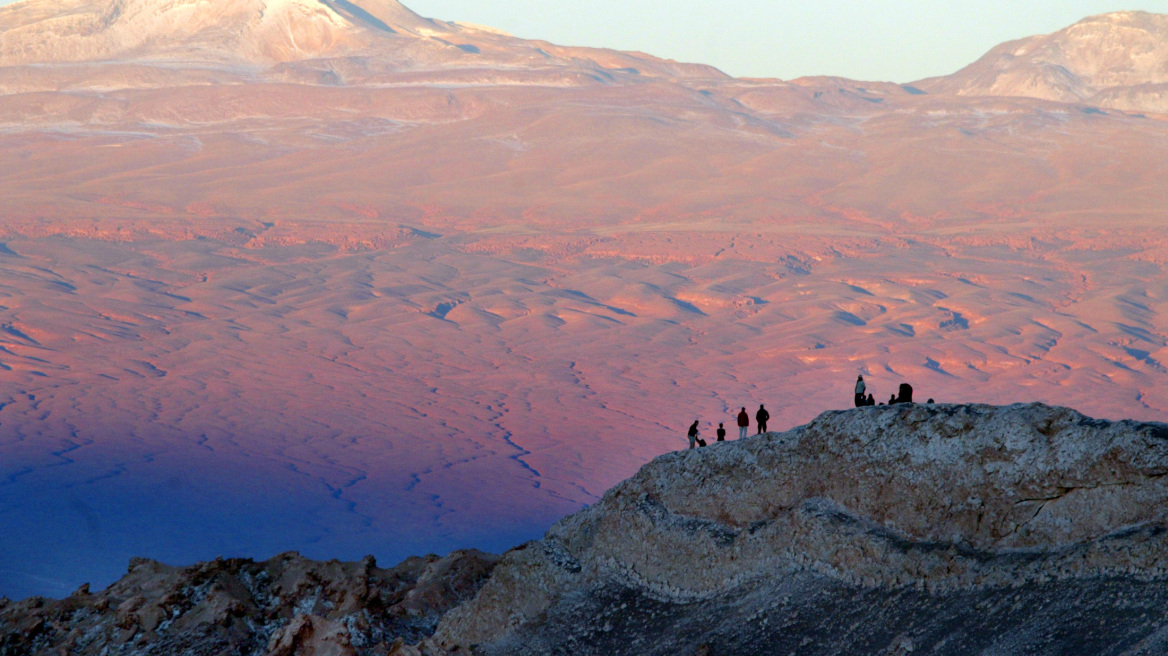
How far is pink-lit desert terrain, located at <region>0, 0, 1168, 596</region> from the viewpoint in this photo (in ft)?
194

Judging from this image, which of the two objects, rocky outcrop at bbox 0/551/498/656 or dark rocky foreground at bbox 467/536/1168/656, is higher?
dark rocky foreground at bbox 467/536/1168/656

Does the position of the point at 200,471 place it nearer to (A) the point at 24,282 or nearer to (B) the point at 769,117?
(A) the point at 24,282

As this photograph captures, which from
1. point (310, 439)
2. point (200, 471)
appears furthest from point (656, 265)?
point (200, 471)

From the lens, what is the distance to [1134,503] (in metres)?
9.61

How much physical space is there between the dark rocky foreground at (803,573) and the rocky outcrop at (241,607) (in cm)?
3

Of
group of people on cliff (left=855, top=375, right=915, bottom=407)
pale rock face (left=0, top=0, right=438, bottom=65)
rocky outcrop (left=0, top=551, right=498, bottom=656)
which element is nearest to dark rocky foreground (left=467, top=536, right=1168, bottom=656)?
rocky outcrop (left=0, top=551, right=498, bottom=656)

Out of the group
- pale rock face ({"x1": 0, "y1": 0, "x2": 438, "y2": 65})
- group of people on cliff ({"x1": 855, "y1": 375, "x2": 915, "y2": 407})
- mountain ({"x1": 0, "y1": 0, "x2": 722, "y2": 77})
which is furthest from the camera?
pale rock face ({"x1": 0, "y1": 0, "x2": 438, "y2": 65})

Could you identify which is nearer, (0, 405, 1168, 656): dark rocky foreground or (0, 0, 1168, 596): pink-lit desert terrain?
(0, 405, 1168, 656): dark rocky foreground

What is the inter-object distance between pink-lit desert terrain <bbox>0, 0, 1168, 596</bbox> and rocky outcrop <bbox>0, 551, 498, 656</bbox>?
3715cm

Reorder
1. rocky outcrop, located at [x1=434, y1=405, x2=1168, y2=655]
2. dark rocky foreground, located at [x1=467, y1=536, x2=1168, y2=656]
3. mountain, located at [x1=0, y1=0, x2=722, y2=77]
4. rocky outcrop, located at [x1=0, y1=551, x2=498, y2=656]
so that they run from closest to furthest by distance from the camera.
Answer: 1. dark rocky foreground, located at [x1=467, y1=536, x2=1168, y2=656]
2. rocky outcrop, located at [x1=434, y1=405, x2=1168, y2=655]
3. rocky outcrop, located at [x1=0, y1=551, x2=498, y2=656]
4. mountain, located at [x1=0, y1=0, x2=722, y2=77]

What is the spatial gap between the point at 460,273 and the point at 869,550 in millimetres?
83206

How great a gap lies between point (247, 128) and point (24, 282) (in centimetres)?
5006

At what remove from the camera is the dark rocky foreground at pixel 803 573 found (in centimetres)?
945

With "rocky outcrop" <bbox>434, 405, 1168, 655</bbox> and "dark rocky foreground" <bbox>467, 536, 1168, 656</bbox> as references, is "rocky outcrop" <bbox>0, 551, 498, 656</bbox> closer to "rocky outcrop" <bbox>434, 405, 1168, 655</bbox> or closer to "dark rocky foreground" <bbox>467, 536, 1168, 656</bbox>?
"rocky outcrop" <bbox>434, 405, 1168, 655</bbox>
